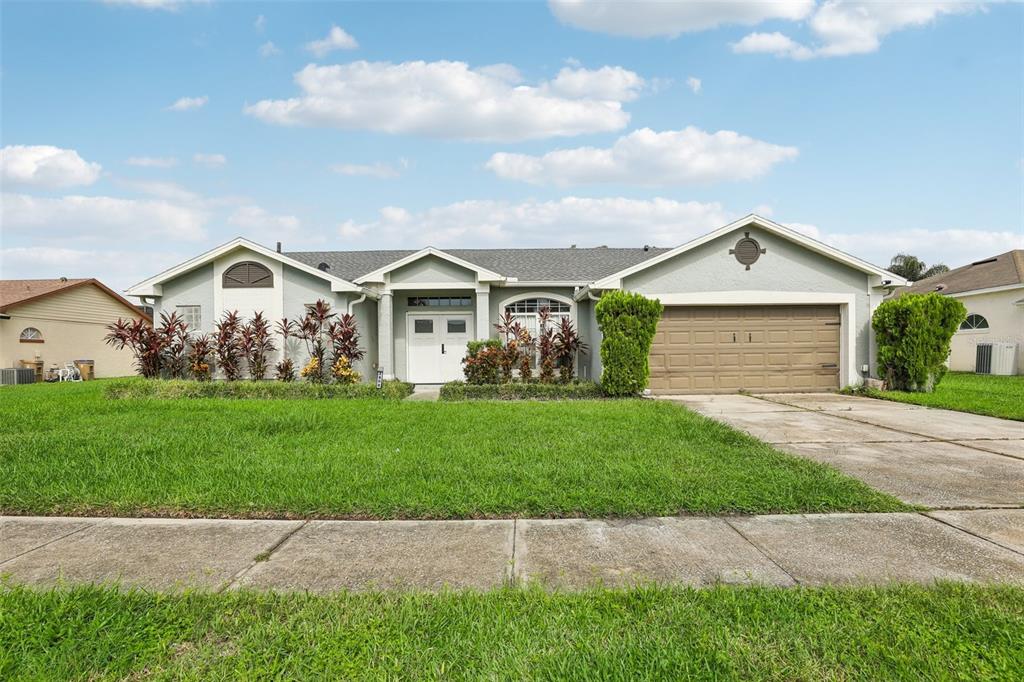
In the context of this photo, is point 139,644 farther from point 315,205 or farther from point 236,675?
point 315,205

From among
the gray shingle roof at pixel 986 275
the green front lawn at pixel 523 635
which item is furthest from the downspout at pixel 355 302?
the gray shingle roof at pixel 986 275

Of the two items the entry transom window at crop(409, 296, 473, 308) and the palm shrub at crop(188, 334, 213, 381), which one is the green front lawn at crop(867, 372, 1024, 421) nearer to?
the entry transom window at crop(409, 296, 473, 308)

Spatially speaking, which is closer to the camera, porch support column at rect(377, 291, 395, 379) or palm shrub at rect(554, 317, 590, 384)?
palm shrub at rect(554, 317, 590, 384)

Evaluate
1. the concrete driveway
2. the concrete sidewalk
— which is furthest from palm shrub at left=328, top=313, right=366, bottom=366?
the concrete sidewalk

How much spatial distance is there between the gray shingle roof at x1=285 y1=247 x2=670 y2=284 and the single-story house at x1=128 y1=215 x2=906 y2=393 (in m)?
0.12

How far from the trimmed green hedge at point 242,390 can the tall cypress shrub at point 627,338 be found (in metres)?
4.95

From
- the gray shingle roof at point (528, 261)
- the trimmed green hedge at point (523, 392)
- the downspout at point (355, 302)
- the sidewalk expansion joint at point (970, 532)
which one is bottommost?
the sidewalk expansion joint at point (970, 532)

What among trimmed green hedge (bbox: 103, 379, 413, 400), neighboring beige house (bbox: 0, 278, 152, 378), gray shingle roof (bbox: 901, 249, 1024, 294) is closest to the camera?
trimmed green hedge (bbox: 103, 379, 413, 400)

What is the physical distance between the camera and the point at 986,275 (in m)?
18.4

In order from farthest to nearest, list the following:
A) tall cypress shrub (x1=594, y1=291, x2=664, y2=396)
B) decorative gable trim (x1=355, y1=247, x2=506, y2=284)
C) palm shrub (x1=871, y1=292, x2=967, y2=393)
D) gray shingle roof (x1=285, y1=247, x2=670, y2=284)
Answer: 1. gray shingle roof (x1=285, y1=247, x2=670, y2=284)
2. decorative gable trim (x1=355, y1=247, x2=506, y2=284)
3. tall cypress shrub (x1=594, y1=291, x2=664, y2=396)
4. palm shrub (x1=871, y1=292, x2=967, y2=393)

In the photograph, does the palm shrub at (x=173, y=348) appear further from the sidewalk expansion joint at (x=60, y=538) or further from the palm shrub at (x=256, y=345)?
the sidewalk expansion joint at (x=60, y=538)

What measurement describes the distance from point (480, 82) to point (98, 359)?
22.0 metres

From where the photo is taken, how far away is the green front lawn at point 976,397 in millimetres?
8516

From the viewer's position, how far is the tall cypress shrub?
35.6ft
